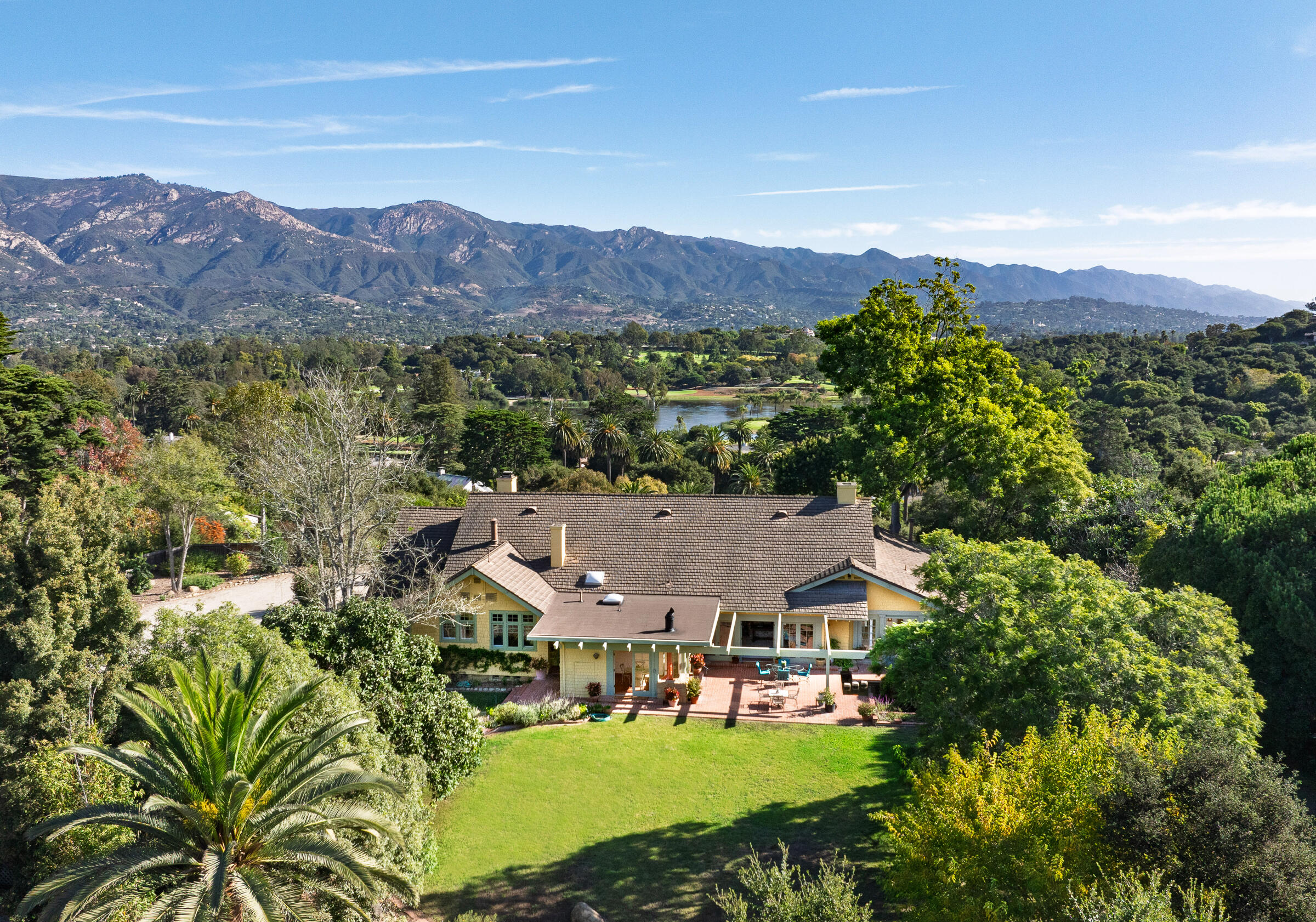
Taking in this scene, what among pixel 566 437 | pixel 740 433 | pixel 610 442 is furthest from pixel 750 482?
pixel 740 433

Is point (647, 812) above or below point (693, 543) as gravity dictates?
below

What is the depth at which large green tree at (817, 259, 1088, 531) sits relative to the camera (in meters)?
36.3

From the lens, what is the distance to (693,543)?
31.3m

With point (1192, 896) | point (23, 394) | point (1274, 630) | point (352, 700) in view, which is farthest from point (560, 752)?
point (23, 394)

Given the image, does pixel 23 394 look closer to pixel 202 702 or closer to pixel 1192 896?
pixel 202 702

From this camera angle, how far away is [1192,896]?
10500 millimetres

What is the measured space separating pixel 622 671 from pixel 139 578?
2541 cm

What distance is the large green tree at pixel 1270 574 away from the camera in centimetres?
2117

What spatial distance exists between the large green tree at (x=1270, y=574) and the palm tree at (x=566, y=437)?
5421cm

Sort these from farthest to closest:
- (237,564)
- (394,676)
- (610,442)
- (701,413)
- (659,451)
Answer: (701,413)
(610,442)
(659,451)
(237,564)
(394,676)

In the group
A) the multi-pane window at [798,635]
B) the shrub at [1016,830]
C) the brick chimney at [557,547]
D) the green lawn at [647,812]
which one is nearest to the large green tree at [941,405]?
the multi-pane window at [798,635]

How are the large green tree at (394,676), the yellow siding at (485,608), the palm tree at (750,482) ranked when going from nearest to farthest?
the large green tree at (394,676)
the yellow siding at (485,608)
the palm tree at (750,482)

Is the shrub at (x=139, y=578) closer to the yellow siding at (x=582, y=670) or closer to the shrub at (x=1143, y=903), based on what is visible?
the yellow siding at (x=582, y=670)

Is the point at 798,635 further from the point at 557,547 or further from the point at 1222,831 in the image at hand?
the point at 1222,831
